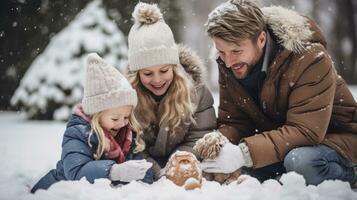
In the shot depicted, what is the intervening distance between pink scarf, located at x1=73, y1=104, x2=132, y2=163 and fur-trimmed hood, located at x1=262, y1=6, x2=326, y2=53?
4.13ft

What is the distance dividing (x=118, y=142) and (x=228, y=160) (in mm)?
881

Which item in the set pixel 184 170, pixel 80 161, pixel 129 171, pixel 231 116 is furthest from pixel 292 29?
pixel 80 161

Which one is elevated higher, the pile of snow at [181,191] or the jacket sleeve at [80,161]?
the jacket sleeve at [80,161]

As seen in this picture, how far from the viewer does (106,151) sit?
3451 mm

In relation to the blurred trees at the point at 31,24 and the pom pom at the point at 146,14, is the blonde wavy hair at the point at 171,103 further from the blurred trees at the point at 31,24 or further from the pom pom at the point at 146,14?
the blurred trees at the point at 31,24

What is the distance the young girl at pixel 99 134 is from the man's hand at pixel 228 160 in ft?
1.51

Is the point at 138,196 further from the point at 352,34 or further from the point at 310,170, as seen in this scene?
the point at 352,34

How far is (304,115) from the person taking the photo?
10.7 ft

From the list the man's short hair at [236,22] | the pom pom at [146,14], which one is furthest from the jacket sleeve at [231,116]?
the pom pom at [146,14]

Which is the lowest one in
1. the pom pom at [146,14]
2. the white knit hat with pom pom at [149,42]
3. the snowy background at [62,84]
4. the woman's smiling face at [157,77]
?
the snowy background at [62,84]

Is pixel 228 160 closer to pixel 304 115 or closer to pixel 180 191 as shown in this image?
pixel 180 191

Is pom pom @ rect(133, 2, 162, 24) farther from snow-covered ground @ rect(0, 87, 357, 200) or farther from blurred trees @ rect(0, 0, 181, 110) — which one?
blurred trees @ rect(0, 0, 181, 110)

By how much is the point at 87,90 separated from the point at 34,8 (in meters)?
7.95

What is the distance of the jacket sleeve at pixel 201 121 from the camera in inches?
154
